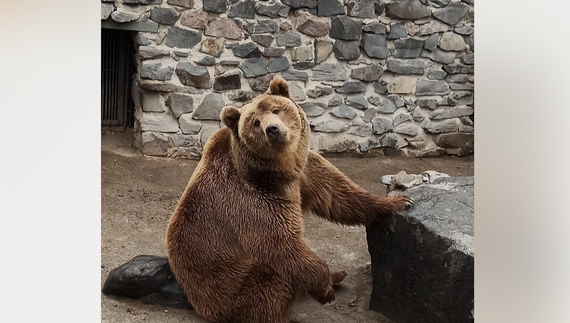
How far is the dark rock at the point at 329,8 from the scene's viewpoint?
8.54 feet

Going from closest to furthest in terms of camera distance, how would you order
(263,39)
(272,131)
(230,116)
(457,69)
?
(272,131), (230,116), (457,69), (263,39)

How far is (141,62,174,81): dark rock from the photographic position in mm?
2436

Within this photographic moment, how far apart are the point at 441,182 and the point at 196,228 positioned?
3.07ft

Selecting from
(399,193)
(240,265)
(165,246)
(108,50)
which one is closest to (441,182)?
(399,193)

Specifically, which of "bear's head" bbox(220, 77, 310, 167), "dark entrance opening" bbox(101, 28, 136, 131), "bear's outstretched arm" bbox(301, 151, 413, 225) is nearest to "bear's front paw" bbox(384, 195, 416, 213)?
"bear's outstretched arm" bbox(301, 151, 413, 225)

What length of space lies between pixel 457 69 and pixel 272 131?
37.7 inches

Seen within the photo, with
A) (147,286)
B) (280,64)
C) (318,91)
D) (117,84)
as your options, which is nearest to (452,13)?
(318,91)

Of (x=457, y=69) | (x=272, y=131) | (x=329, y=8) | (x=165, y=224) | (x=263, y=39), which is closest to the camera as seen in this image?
(x=272, y=131)

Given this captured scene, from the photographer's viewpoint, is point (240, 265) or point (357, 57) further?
point (357, 57)

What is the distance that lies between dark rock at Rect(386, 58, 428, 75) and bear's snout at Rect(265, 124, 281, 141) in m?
0.91

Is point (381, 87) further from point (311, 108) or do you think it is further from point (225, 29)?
point (225, 29)

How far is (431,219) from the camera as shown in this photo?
208 cm

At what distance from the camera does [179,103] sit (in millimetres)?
2518
